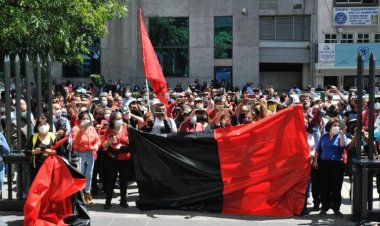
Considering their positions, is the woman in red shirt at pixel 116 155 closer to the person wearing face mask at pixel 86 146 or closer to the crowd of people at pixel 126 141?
the crowd of people at pixel 126 141

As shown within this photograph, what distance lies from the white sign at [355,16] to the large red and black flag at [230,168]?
26.0 m

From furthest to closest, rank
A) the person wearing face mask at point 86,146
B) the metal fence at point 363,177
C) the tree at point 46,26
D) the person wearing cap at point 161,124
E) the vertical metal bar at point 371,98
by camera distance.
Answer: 1. the tree at point 46,26
2. the person wearing cap at point 161,124
3. the person wearing face mask at point 86,146
4. the metal fence at point 363,177
5. the vertical metal bar at point 371,98

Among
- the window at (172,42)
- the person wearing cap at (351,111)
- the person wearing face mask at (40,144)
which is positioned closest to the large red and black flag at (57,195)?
the person wearing face mask at (40,144)

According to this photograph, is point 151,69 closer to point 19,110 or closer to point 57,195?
point 19,110

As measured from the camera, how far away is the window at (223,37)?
112 ft

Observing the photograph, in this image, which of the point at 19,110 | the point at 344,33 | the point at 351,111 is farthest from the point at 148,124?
the point at 344,33

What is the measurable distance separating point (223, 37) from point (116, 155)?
2512cm

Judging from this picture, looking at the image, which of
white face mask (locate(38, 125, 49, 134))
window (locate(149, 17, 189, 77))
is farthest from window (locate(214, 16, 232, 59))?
white face mask (locate(38, 125, 49, 134))

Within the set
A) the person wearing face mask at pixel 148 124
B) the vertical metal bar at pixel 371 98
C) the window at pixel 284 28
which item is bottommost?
the person wearing face mask at pixel 148 124

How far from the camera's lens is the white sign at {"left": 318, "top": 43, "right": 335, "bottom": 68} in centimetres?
3362

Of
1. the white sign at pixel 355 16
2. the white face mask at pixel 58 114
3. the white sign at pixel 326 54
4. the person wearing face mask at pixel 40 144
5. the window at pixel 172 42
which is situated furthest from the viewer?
the window at pixel 172 42

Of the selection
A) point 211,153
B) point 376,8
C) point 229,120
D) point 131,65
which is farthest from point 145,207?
point 376,8

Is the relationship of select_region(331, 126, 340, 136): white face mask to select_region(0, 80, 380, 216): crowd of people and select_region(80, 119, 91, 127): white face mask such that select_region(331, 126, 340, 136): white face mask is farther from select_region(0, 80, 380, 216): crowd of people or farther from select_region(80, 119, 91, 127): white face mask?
select_region(80, 119, 91, 127): white face mask

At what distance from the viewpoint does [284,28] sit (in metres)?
34.6
